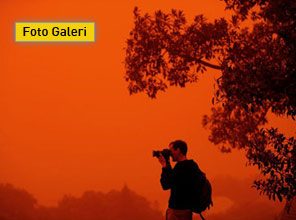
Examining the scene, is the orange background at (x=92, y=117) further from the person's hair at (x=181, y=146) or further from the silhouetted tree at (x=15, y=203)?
the person's hair at (x=181, y=146)

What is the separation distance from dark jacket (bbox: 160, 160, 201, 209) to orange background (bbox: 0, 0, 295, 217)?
11.8 m

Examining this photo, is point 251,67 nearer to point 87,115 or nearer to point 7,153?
point 87,115

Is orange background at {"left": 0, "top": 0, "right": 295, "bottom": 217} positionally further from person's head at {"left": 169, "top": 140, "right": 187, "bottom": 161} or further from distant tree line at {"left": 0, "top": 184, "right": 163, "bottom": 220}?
person's head at {"left": 169, "top": 140, "right": 187, "bottom": 161}

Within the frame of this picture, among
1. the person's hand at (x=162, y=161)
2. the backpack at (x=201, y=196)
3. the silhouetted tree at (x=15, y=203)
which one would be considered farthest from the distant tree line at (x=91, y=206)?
the backpack at (x=201, y=196)

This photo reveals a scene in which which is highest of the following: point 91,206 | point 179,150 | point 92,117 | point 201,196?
point 92,117

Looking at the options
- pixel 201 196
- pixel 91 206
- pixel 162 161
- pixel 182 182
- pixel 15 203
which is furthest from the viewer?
pixel 91 206

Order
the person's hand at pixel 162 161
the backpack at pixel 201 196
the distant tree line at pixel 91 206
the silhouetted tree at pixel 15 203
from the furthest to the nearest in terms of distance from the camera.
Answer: the distant tree line at pixel 91 206, the silhouetted tree at pixel 15 203, the person's hand at pixel 162 161, the backpack at pixel 201 196

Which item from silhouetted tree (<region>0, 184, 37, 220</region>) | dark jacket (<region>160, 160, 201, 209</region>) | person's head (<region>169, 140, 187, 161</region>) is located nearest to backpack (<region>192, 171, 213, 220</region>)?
dark jacket (<region>160, 160, 201, 209</region>)

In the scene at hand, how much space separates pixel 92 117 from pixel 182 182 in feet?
41.6

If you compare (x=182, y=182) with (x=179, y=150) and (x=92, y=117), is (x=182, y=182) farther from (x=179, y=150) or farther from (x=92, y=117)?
(x=92, y=117)

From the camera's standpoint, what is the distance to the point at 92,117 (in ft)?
54.1

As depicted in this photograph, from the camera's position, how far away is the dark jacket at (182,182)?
412 cm

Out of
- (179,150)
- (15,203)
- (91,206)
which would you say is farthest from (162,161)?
(15,203)

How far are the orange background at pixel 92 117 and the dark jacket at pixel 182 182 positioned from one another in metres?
11.8
